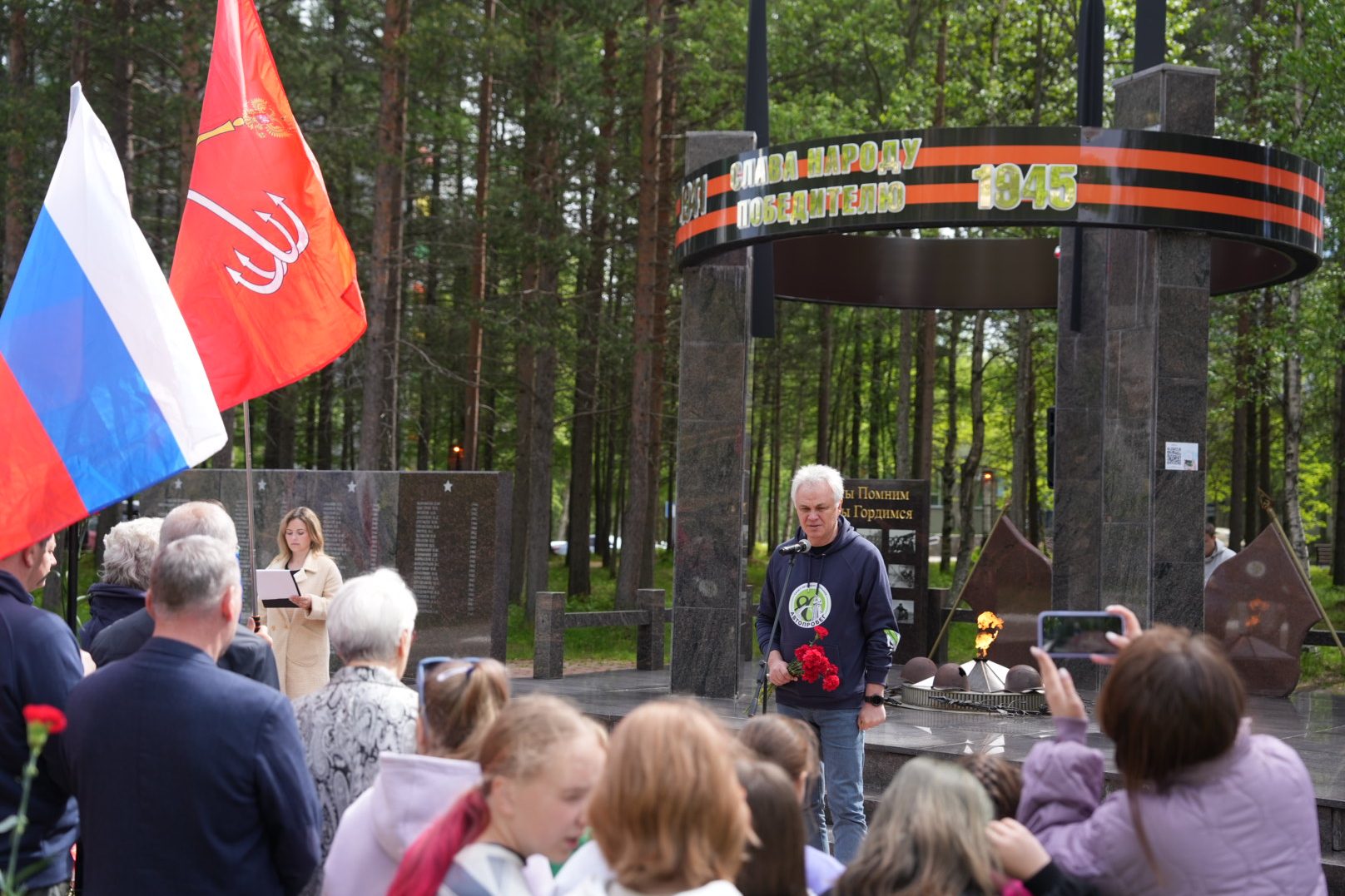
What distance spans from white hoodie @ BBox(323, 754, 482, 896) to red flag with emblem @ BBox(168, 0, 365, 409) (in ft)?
12.1

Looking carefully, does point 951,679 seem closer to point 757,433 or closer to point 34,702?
point 34,702

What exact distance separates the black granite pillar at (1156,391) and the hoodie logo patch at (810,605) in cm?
562

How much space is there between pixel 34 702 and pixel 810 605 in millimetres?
3684

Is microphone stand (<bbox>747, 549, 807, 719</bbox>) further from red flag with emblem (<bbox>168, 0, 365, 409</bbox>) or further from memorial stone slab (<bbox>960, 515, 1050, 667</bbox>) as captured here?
memorial stone slab (<bbox>960, 515, 1050, 667</bbox>)

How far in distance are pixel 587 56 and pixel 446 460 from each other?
20446 millimetres

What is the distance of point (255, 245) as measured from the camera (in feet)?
24.0

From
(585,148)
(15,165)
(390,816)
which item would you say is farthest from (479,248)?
(390,816)

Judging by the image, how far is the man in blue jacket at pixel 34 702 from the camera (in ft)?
14.1

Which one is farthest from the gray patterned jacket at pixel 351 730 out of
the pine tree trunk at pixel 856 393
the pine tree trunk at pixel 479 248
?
the pine tree trunk at pixel 856 393

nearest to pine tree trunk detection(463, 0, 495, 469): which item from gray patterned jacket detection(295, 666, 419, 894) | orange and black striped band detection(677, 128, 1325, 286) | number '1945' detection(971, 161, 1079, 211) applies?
orange and black striped band detection(677, 128, 1325, 286)

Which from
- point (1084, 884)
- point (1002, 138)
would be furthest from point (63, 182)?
point (1002, 138)

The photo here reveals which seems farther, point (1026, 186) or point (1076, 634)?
point (1026, 186)

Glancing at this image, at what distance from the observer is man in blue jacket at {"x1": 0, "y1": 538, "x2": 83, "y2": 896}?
14.1 ft

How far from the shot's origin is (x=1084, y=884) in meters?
3.17
